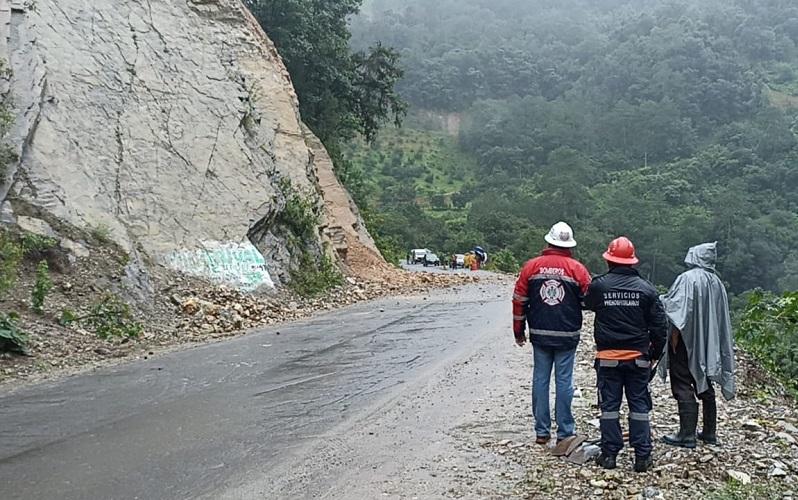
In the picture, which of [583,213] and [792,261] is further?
[583,213]

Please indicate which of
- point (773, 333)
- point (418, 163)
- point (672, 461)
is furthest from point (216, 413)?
point (418, 163)

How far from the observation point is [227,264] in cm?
1644

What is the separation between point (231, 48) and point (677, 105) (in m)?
82.0

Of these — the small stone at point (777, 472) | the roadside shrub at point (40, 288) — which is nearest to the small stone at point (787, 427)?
the small stone at point (777, 472)

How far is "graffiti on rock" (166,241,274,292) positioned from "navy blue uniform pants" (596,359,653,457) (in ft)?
35.7

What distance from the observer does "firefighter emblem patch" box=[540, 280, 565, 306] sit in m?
6.55

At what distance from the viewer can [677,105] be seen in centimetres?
9425

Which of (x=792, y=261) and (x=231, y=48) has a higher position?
(x=231, y=48)

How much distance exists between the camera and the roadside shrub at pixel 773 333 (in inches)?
482

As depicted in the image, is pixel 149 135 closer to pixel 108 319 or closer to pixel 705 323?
pixel 108 319

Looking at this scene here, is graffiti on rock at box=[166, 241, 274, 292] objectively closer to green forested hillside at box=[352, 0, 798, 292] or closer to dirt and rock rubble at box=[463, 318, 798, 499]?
dirt and rock rubble at box=[463, 318, 798, 499]

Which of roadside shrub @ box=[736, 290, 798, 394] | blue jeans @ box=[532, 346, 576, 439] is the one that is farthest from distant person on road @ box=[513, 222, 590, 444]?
roadside shrub @ box=[736, 290, 798, 394]

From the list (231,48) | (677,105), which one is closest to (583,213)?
(677,105)

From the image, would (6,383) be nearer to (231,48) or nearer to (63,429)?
(63,429)
